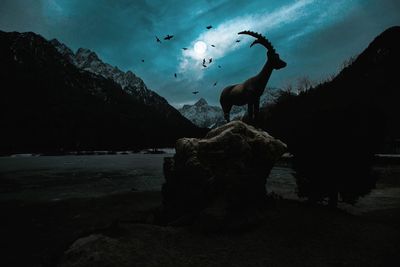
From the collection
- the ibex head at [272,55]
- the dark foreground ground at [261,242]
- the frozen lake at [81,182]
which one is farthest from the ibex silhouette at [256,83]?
the frozen lake at [81,182]

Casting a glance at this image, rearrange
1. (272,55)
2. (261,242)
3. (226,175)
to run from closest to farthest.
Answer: (261,242)
(226,175)
(272,55)

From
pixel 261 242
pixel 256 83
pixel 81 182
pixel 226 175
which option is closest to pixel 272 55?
pixel 256 83

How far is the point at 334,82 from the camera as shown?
86.4 meters

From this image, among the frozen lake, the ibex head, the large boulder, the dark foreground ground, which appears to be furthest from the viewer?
the frozen lake

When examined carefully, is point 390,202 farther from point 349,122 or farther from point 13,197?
point 13,197

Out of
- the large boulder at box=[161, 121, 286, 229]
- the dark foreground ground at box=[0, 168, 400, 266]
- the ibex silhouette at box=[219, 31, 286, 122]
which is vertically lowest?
the dark foreground ground at box=[0, 168, 400, 266]

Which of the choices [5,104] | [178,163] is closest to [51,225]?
[178,163]

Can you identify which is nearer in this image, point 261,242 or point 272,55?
point 261,242

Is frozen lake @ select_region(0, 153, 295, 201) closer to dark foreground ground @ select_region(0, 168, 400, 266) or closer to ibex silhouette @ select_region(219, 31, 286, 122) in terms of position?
dark foreground ground @ select_region(0, 168, 400, 266)

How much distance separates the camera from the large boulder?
40.2 feet

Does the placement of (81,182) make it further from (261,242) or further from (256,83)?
(261,242)

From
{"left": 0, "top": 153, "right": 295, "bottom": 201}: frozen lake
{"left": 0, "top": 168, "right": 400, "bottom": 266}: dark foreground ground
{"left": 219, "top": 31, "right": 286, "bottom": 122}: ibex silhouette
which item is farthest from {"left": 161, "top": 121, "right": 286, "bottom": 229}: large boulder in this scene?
{"left": 0, "top": 153, "right": 295, "bottom": 201}: frozen lake

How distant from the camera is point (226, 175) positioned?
12.8 meters

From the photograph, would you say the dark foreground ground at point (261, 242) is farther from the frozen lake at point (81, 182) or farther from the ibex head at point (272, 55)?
the frozen lake at point (81, 182)
